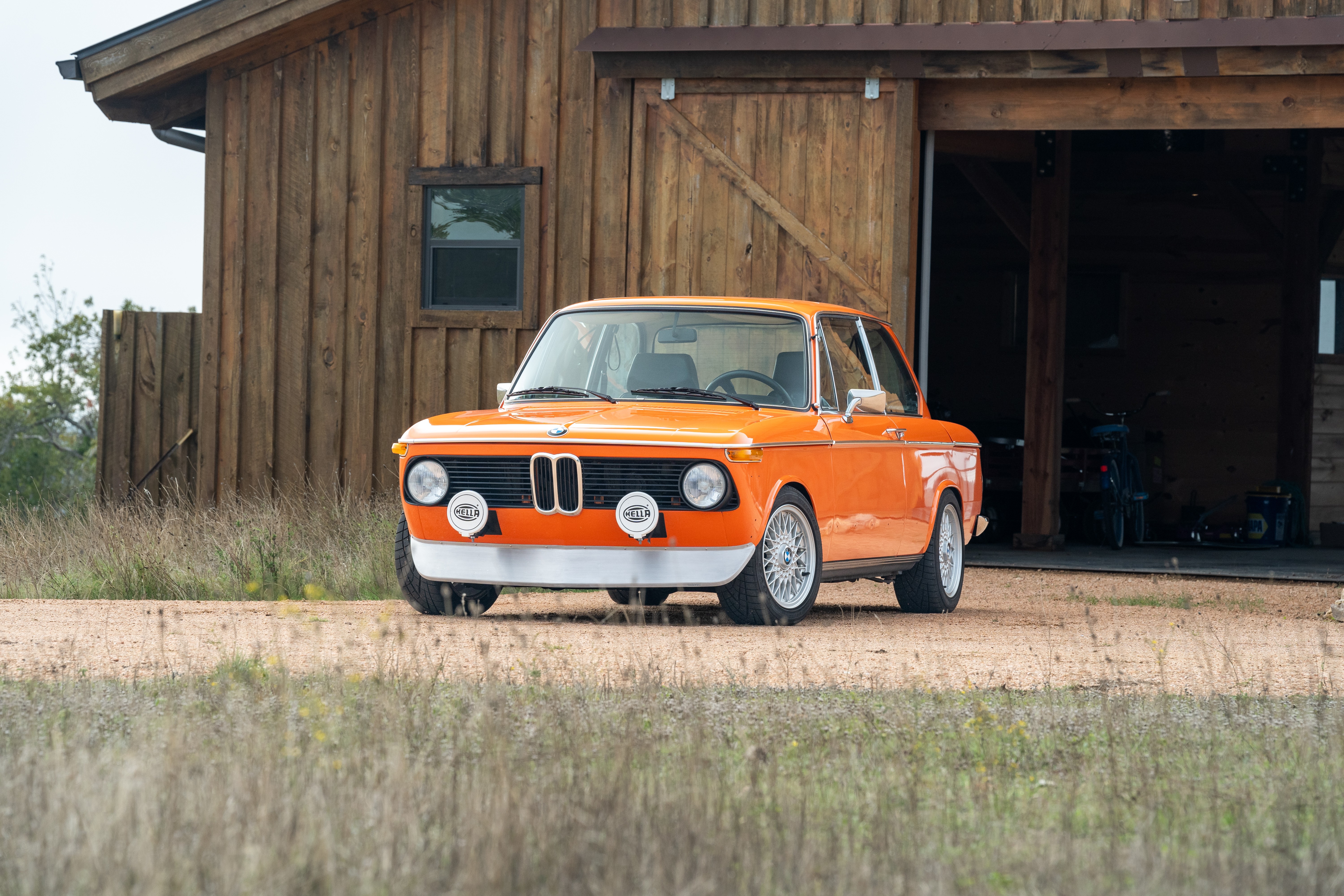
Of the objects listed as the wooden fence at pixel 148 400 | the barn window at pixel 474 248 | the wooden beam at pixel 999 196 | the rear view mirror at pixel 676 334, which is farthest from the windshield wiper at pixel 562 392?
the wooden beam at pixel 999 196

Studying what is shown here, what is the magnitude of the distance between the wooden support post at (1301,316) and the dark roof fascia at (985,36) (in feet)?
21.0

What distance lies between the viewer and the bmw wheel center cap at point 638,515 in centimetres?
766

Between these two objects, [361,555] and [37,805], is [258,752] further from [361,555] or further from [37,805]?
[361,555]

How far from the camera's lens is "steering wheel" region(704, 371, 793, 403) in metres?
8.63

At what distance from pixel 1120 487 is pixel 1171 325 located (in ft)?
12.8

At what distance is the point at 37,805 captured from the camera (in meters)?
3.82

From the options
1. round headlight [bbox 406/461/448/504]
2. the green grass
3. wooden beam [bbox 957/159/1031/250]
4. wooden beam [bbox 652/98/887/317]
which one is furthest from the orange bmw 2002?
wooden beam [bbox 957/159/1031/250]

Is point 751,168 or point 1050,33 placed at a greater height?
point 1050,33

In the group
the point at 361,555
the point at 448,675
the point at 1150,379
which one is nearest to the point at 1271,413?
the point at 1150,379

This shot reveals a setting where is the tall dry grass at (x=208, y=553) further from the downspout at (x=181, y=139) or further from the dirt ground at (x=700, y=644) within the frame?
the downspout at (x=181, y=139)

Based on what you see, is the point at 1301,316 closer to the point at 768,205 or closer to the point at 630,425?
the point at 768,205

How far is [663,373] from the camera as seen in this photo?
8695mm

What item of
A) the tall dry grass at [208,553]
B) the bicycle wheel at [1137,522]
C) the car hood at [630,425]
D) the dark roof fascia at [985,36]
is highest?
the dark roof fascia at [985,36]

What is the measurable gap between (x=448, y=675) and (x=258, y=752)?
1.67 m
